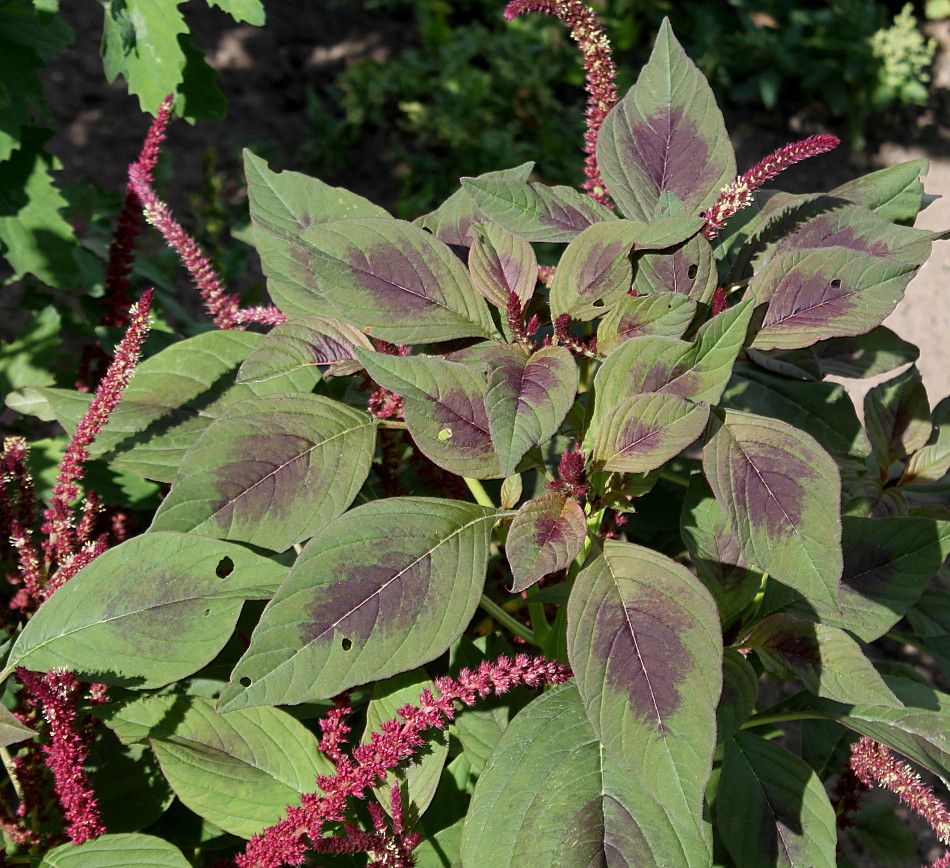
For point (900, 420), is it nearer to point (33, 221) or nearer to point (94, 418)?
point (94, 418)

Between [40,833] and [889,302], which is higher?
[889,302]

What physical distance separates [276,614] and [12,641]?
534mm

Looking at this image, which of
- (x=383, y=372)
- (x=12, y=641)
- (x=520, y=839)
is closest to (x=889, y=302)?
(x=383, y=372)

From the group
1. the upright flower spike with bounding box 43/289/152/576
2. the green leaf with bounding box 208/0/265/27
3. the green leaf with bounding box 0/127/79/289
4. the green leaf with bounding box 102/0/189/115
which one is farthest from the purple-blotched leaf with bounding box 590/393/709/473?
the green leaf with bounding box 0/127/79/289

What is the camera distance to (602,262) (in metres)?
1.12

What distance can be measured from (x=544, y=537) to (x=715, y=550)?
0.30 metres

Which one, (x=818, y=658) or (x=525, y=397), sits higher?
(x=525, y=397)

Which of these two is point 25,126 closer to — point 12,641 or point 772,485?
point 12,641

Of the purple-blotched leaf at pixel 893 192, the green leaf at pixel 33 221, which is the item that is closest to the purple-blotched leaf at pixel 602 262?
the purple-blotched leaf at pixel 893 192

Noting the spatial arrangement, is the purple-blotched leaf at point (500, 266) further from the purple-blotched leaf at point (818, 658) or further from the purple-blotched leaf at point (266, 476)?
the purple-blotched leaf at point (818, 658)

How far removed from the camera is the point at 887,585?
1.18 metres

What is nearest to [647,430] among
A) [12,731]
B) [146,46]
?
[12,731]

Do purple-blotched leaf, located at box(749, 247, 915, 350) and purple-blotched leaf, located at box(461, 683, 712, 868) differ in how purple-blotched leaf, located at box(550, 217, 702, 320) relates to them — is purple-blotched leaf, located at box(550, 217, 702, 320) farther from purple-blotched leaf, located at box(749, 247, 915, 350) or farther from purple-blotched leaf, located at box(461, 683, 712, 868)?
purple-blotched leaf, located at box(461, 683, 712, 868)

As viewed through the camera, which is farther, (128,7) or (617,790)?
(128,7)
